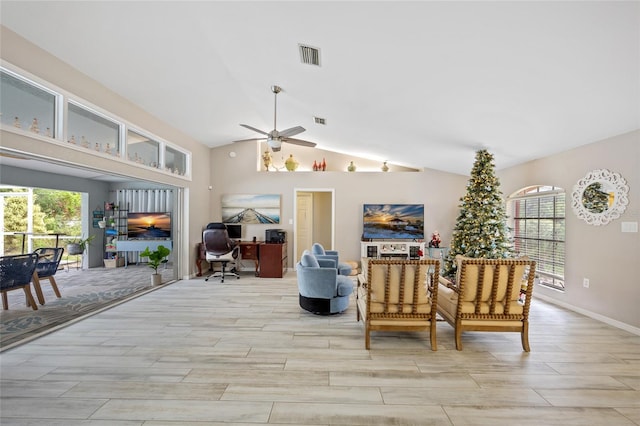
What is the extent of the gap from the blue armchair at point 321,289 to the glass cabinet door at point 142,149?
324cm

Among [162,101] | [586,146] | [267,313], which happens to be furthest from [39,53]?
[586,146]

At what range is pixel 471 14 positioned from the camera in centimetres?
193

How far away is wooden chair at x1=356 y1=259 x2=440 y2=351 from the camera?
2812 mm

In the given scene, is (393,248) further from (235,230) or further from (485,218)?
(235,230)

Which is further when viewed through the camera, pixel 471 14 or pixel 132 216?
pixel 132 216

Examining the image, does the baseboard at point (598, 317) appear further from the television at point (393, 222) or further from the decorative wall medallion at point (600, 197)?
the television at point (393, 222)

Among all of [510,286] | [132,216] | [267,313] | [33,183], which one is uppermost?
[33,183]

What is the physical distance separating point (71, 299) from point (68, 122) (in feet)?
9.75

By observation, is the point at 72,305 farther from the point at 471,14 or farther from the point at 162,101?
the point at 471,14

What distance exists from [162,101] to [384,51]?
Result: 3.73m

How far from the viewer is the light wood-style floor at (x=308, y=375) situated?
6.26 ft

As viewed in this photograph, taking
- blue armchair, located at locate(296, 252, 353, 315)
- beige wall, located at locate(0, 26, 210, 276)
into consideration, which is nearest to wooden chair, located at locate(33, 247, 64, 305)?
beige wall, located at locate(0, 26, 210, 276)

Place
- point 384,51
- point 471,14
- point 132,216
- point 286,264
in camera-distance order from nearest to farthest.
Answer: point 471,14 < point 384,51 < point 286,264 < point 132,216

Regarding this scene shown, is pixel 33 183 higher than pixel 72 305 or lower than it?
higher
